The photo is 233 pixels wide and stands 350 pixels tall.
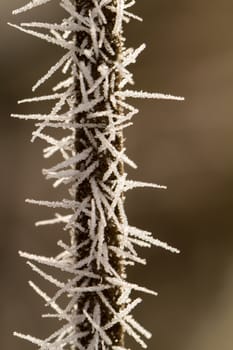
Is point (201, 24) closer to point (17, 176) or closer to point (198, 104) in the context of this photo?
point (198, 104)

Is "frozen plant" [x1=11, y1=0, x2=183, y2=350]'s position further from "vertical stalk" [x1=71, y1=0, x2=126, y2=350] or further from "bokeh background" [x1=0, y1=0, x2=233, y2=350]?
"bokeh background" [x1=0, y1=0, x2=233, y2=350]

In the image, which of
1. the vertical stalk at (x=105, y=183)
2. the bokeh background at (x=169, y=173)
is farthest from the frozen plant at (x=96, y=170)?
the bokeh background at (x=169, y=173)

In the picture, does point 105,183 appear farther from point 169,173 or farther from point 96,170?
point 169,173

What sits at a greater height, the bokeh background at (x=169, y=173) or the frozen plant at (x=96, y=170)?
the bokeh background at (x=169, y=173)

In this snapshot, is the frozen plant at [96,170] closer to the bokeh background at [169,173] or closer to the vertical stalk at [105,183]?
the vertical stalk at [105,183]

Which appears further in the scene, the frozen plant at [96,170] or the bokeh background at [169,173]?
the bokeh background at [169,173]

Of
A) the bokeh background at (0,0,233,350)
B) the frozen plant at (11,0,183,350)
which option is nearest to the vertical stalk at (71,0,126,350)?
the frozen plant at (11,0,183,350)

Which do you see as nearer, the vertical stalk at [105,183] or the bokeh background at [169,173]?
the vertical stalk at [105,183]

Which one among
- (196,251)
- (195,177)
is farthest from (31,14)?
(196,251)

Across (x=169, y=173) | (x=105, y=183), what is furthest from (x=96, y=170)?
(x=169, y=173)
